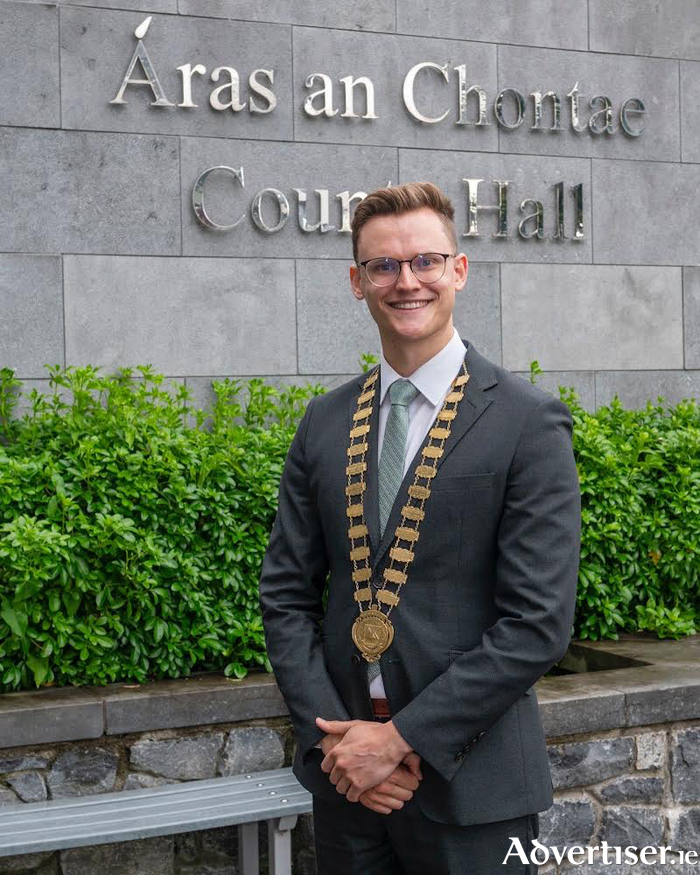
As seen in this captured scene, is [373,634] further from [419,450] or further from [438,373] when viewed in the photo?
[438,373]

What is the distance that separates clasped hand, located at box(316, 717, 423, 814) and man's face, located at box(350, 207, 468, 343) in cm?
92

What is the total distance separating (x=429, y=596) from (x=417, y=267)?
76 cm

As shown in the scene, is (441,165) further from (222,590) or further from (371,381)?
(371,381)

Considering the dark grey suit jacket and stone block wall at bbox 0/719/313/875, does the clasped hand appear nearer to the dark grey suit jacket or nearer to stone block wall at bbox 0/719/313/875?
the dark grey suit jacket

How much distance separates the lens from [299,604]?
2934mm

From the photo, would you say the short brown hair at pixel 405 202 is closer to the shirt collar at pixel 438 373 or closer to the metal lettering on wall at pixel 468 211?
the shirt collar at pixel 438 373

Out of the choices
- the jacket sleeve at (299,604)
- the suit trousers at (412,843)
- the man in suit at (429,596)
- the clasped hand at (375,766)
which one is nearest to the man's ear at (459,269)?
the man in suit at (429,596)

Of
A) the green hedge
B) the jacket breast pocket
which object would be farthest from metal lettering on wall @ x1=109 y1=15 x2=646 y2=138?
the jacket breast pocket

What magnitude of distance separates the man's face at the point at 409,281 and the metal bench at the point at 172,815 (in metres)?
2.06

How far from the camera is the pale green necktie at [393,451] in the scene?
2.77 metres

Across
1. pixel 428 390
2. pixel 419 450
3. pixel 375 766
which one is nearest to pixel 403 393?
pixel 428 390

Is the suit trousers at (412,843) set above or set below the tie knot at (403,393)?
below

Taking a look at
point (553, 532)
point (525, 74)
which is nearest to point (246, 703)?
point (553, 532)

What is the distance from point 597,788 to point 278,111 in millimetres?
3915
